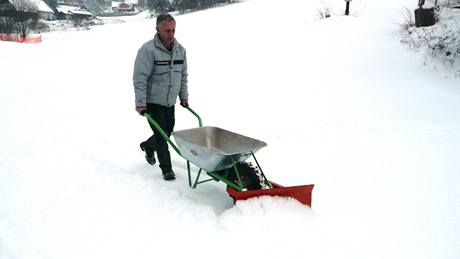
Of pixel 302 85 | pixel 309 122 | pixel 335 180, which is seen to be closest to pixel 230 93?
pixel 302 85

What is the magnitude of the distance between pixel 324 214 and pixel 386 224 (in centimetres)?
52

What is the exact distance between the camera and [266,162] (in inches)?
190

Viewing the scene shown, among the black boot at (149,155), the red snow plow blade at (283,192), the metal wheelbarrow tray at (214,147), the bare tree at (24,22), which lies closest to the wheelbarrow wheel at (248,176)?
the metal wheelbarrow tray at (214,147)

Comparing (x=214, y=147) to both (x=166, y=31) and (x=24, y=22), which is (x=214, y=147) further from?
(x=24, y=22)

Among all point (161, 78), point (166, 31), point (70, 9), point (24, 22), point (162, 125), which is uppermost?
point (70, 9)

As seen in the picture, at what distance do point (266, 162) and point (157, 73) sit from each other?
1.75 meters

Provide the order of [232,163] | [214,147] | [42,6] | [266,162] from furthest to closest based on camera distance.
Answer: [42,6] < [266,162] < [214,147] < [232,163]

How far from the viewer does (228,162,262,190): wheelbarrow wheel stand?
11.5 feet

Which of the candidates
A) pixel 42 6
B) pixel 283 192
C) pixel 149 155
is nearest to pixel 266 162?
pixel 149 155

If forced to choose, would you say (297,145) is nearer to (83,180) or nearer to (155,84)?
(155,84)

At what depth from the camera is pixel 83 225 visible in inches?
128

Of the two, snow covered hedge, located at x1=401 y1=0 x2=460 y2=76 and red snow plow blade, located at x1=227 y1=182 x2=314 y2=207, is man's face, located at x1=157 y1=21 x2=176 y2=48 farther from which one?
snow covered hedge, located at x1=401 y1=0 x2=460 y2=76

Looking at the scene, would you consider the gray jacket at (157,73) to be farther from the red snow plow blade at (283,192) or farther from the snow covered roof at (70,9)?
the snow covered roof at (70,9)

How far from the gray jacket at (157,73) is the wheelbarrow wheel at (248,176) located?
3.38 ft
